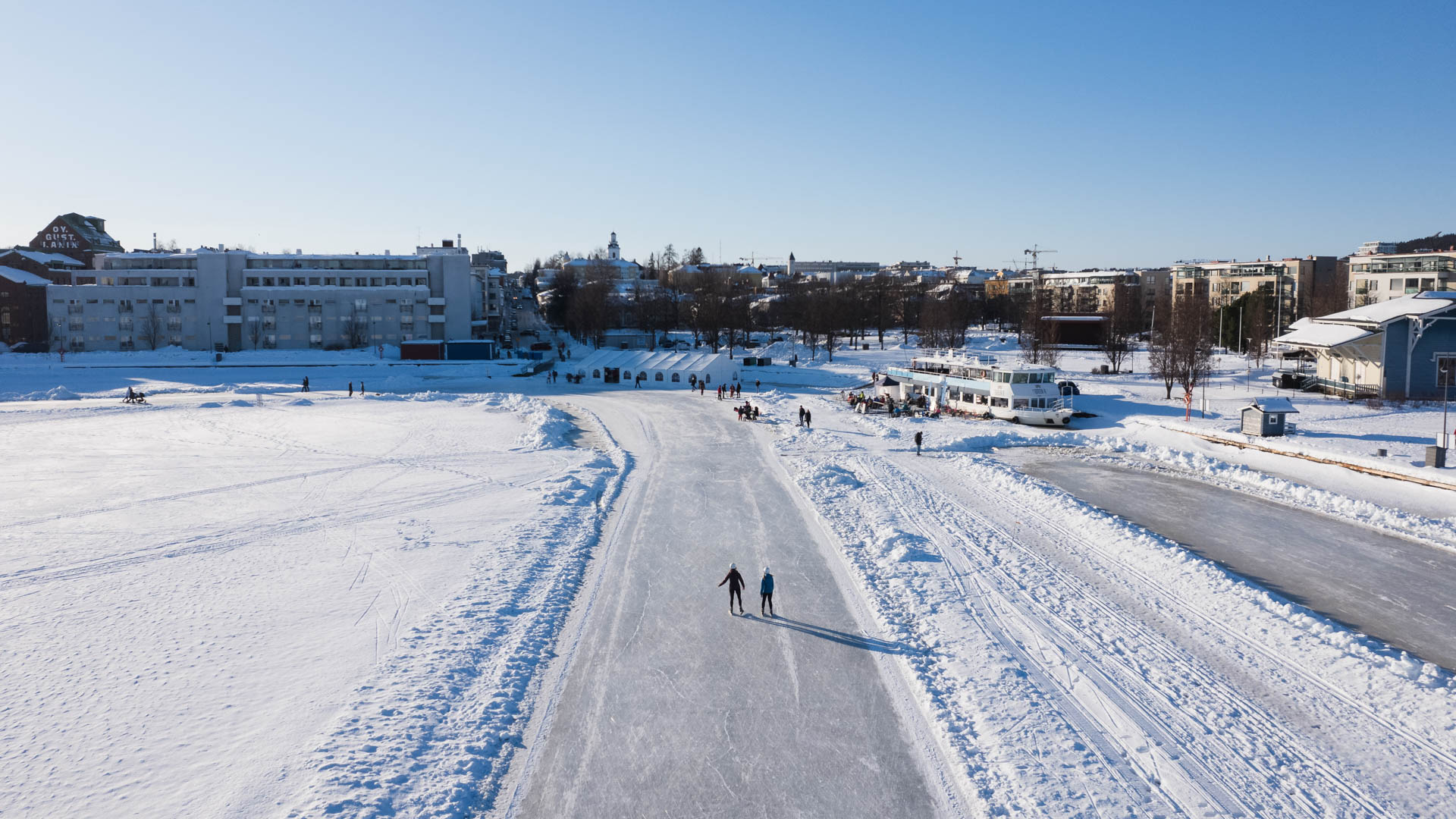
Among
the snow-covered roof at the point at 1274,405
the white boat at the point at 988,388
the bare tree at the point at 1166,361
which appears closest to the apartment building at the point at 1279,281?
the bare tree at the point at 1166,361

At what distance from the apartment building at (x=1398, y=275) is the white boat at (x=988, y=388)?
45.4m

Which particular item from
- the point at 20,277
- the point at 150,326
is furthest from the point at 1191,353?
the point at 20,277

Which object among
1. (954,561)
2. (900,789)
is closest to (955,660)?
(900,789)

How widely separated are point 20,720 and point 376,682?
180 inches

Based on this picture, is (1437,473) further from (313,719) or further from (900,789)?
(313,719)

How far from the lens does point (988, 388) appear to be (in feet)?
143

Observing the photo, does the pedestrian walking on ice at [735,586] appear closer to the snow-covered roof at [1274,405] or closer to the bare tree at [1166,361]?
the snow-covered roof at [1274,405]

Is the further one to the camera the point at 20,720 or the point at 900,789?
the point at 20,720

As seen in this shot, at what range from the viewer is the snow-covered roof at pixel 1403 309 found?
142 feet

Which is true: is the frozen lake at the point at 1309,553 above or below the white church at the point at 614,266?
below

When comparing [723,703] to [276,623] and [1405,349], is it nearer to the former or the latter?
[276,623]

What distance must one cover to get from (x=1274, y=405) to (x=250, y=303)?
8577 centimetres

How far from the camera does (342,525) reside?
21859 millimetres

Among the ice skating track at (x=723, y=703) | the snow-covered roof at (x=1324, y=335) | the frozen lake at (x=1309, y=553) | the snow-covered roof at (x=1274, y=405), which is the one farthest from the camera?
the snow-covered roof at (x=1324, y=335)
